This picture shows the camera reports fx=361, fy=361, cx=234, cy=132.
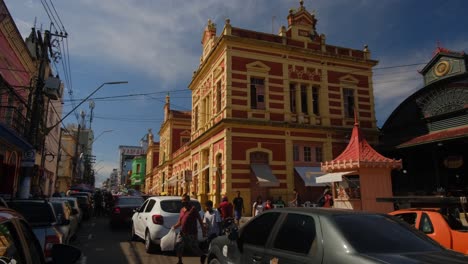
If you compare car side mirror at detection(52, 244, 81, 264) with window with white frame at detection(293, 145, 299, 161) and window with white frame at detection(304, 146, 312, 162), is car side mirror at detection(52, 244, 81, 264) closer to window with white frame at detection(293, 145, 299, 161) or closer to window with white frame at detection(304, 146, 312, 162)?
window with white frame at detection(293, 145, 299, 161)

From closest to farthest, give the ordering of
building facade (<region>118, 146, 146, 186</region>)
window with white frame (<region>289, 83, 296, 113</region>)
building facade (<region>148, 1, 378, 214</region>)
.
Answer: building facade (<region>148, 1, 378, 214</region>)
window with white frame (<region>289, 83, 296, 113</region>)
building facade (<region>118, 146, 146, 186</region>)

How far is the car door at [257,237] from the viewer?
509cm

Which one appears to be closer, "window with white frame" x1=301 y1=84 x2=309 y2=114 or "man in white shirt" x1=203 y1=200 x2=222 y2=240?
"man in white shirt" x1=203 y1=200 x2=222 y2=240

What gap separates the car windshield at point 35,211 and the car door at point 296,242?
567 cm

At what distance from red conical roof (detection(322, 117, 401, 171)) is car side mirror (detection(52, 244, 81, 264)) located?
13900mm

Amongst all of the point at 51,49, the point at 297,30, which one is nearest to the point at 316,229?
the point at 51,49

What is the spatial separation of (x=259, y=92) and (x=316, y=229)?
71.6 ft

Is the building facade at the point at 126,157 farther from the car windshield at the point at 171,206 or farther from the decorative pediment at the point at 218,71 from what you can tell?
the car windshield at the point at 171,206

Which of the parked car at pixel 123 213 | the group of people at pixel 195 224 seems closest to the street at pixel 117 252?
the group of people at pixel 195 224

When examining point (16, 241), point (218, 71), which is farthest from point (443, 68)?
point (16, 241)

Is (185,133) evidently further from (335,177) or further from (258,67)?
(335,177)

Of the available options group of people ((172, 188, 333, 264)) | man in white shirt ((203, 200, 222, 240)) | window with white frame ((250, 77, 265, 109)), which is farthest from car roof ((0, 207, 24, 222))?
window with white frame ((250, 77, 265, 109))

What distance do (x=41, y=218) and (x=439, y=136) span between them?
19.6m

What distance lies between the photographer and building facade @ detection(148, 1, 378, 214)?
24.4 metres
